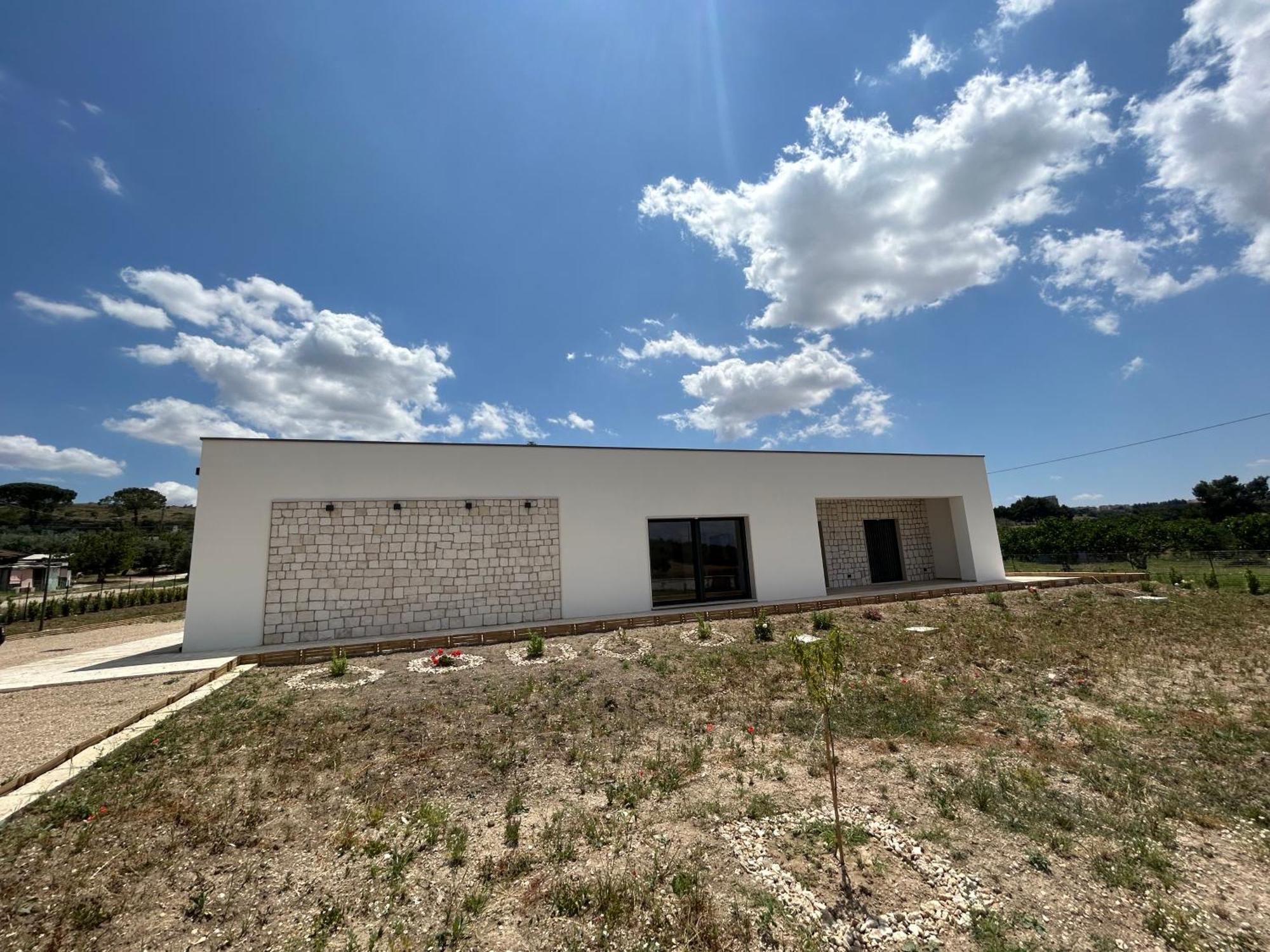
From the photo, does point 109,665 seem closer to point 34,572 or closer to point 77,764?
point 77,764

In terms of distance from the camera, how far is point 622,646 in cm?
881

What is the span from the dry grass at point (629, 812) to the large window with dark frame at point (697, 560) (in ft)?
18.6

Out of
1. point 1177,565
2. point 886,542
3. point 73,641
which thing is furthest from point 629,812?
point 1177,565

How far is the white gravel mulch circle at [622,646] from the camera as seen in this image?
8.26 meters

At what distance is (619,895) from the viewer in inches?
117

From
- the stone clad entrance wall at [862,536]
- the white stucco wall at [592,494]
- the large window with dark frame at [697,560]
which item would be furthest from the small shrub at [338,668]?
the stone clad entrance wall at [862,536]

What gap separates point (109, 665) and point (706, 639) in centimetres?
1018

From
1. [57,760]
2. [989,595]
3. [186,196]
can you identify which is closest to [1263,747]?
[989,595]

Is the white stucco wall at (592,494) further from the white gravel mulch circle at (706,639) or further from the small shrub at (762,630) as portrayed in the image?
the small shrub at (762,630)

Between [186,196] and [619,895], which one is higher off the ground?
[186,196]

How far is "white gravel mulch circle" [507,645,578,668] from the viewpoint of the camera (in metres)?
7.95

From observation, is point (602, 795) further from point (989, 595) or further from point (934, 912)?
point (989, 595)

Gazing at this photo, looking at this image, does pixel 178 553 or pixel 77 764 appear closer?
pixel 77 764

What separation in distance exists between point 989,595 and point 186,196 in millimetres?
19793
